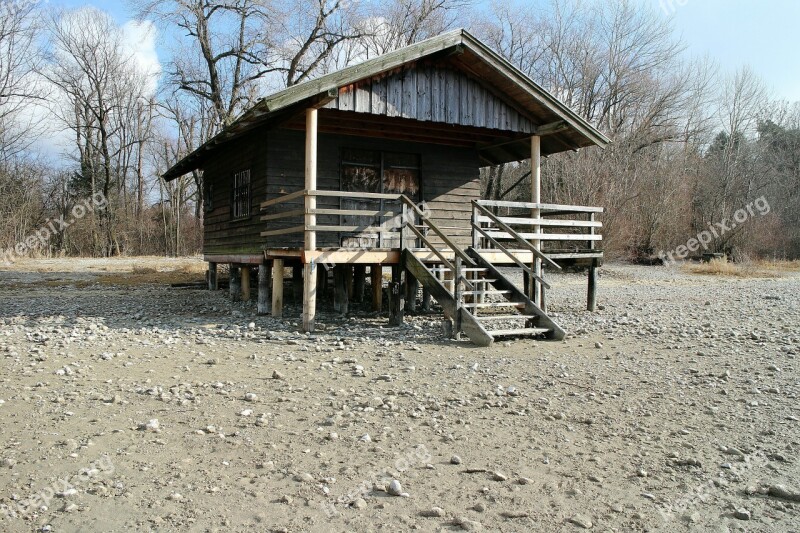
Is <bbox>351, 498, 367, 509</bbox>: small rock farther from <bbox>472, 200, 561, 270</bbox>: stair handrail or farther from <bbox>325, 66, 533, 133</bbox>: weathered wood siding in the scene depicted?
<bbox>325, 66, 533, 133</bbox>: weathered wood siding

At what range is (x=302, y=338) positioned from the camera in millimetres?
9711

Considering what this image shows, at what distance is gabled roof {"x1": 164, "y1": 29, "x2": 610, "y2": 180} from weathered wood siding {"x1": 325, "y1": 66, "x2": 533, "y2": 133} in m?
0.20

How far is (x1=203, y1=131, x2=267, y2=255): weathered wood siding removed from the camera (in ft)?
43.2

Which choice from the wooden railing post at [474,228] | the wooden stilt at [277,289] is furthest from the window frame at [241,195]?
the wooden railing post at [474,228]

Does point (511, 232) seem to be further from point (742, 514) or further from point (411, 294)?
point (742, 514)

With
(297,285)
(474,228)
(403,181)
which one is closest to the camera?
(474,228)

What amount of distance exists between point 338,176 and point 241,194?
282 cm

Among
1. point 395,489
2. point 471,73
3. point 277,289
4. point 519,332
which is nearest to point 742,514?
point 395,489

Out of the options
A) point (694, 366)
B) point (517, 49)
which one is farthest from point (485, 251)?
point (517, 49)

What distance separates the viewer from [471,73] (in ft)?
40.8

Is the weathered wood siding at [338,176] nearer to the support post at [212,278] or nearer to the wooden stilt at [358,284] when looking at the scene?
the wooden stilt at [358,284]

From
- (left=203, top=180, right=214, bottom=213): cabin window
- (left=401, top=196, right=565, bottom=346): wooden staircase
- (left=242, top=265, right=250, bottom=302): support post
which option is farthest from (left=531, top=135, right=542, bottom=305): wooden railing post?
(left=203, top=180, right=214, bottom=213): cabin window

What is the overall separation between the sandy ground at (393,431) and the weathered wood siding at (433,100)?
4.10 metres

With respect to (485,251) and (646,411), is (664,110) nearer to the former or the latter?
(485,251)
